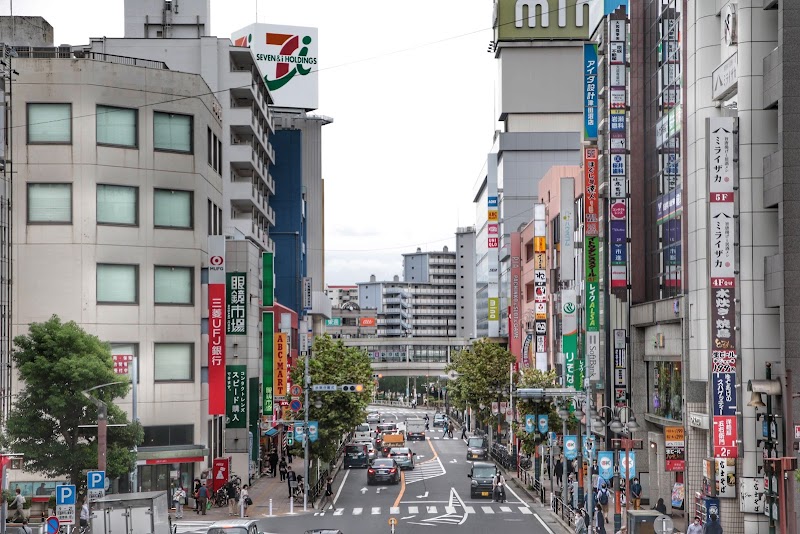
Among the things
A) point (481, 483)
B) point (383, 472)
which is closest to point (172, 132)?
point (481, 483)

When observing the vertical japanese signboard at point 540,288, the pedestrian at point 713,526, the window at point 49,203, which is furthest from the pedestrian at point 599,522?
the vertical japanese signboard at point 540,288

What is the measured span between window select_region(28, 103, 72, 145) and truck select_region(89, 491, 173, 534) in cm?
2616

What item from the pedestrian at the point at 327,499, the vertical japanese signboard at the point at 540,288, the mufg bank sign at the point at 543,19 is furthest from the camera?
the mufg bank sign at the point at 543,19

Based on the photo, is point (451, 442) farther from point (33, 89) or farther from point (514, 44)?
point (33, 89)

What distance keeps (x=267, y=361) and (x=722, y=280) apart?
43.1 metres

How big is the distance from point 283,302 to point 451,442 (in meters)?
22.8

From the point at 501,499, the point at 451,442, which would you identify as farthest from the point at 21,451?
the point at 451,442

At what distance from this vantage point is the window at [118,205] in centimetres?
6250

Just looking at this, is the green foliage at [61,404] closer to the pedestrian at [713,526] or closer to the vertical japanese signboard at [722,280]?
the pedestrian at [713,526]

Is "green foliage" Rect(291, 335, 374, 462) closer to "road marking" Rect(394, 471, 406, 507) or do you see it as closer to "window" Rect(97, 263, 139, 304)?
"road marking" Rect(394, 471, 406, 507)

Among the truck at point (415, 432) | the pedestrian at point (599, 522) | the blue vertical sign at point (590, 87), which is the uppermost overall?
the blue vertical sign at point (590, 87)

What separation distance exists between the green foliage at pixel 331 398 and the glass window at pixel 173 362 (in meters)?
9.37

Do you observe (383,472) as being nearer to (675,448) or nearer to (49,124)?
(675,448)

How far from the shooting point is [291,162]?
415 feet
